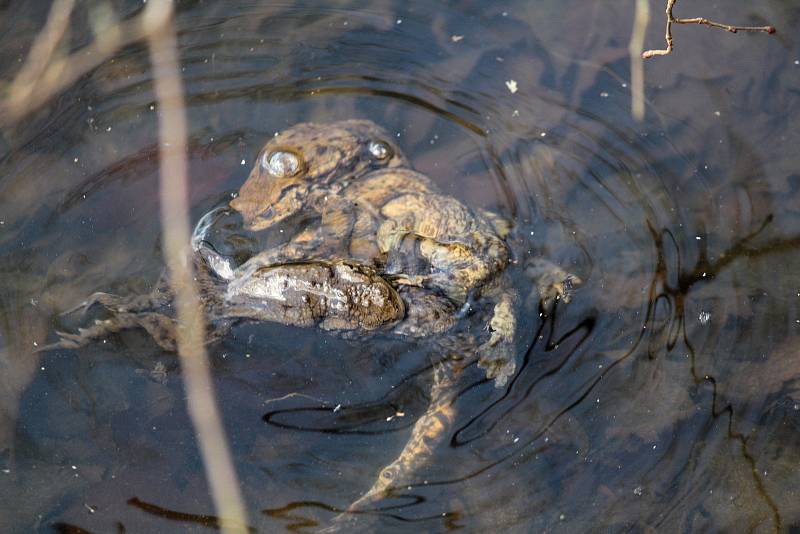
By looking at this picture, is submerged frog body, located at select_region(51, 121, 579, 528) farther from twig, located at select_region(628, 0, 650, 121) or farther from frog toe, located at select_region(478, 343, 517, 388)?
twig, located at select_region(628, 0, 650, 121)

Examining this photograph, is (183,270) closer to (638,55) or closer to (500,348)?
(500,348)

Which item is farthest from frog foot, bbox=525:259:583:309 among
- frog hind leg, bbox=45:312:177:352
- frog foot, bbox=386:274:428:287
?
frog hind leg, bbox=45:312:177:352

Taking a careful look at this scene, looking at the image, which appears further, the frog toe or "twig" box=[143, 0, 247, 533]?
the frog toe

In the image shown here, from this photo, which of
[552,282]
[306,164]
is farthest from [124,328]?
[552,282]

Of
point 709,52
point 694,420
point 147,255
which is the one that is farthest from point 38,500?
point 709,52

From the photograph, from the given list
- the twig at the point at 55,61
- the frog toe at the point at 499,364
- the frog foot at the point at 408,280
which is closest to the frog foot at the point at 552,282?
the frog toe at the point at 499,364

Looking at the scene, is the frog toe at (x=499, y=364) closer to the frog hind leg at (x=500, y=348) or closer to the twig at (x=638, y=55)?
the frog hind leg at (x=500, y=348)

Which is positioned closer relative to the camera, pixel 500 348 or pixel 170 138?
pixel 500 348
